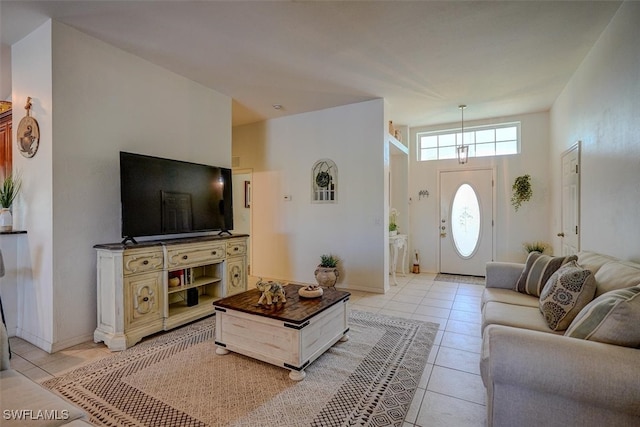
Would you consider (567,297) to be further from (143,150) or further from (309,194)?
(143,150)

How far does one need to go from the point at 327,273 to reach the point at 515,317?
2.61 m

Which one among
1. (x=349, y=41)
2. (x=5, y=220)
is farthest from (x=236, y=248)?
(x=349, y=41)

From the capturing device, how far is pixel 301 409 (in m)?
1.84

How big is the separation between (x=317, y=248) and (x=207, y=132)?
2426mm

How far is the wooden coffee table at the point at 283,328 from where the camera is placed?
2.18m

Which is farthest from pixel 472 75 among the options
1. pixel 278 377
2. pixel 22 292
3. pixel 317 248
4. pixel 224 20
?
pixel 22 292

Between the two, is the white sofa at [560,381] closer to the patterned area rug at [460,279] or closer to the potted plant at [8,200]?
the patterned area rug at [460,279]

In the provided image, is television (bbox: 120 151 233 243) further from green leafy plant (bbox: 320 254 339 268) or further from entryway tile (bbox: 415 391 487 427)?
entryway tile (bbox: 415 391 487 427)

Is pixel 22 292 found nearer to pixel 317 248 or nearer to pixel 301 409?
pixel 301 409

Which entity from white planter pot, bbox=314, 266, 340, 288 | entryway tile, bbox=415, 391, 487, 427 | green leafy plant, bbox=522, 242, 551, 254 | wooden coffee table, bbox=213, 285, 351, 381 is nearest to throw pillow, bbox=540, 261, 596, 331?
entryway tile, bbox=415, 391, 487, 427

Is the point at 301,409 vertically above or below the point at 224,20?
below

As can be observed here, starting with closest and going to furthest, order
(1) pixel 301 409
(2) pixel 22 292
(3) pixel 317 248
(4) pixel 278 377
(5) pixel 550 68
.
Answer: (1) pixel 301 409 < (4) pixel 278 377 < (2) pixel 22 292 < (5) pixel 550 68 < (3) pixel 317 248

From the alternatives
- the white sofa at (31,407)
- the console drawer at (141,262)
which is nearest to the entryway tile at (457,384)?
the white sofa at (31,407)

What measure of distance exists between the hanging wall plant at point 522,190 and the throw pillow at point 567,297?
3.63m
